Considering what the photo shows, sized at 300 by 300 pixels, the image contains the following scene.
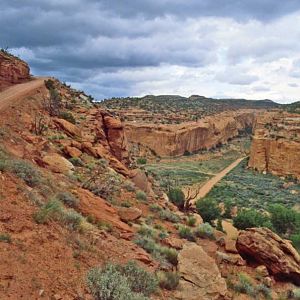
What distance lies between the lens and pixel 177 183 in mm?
50875

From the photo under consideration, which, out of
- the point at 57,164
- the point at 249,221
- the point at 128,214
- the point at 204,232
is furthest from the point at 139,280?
the point at 249,221

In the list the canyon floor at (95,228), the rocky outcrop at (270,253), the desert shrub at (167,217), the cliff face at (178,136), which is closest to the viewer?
the canyon floor at (95,228)

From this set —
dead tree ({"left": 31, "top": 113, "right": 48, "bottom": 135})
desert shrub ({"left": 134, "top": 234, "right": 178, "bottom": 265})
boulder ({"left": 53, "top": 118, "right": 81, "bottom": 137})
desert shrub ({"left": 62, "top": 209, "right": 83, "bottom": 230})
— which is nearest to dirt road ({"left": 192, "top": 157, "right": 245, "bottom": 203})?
boulder ({"left": 53, "top": 118, "right": 81, "bottom": 137})

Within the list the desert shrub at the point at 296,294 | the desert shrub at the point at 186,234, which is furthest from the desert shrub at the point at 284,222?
the desert shrub at the point at 296,294

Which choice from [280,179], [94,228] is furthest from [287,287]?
[280,179]

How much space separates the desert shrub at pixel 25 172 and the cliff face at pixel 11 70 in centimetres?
1946

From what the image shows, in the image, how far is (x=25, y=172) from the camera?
36.4 feet

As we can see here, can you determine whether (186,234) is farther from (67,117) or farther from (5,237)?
(67,117)

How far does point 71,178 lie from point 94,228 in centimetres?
488

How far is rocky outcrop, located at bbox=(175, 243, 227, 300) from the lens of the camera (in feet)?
30.5

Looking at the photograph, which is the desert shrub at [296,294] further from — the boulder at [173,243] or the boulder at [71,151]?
the boulder at [71,151]

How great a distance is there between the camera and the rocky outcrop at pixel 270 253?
44.4 feet

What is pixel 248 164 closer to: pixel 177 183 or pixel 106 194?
pixel 177 183

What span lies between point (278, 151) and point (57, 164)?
5135 centimetres
